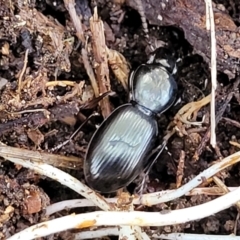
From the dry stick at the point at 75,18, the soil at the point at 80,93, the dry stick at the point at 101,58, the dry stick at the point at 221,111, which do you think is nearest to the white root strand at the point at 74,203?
the soil at the point at 80,93

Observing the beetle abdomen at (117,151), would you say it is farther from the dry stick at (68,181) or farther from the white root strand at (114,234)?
the white root strand at (114,234)

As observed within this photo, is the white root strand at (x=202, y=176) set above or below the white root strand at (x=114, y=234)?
above

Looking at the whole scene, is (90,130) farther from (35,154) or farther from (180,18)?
(180,18)

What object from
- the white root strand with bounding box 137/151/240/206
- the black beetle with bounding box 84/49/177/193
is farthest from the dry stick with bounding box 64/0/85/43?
the white root strand with bounding box 137/151/240/206

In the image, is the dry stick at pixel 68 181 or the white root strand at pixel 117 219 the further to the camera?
the dry stick at pixel 68 181

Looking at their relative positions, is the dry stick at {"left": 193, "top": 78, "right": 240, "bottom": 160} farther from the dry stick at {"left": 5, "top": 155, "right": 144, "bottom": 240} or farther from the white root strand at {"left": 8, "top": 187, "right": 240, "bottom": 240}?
the dry stick at {"left": 5, "top": 155, "right": 144, "bottom": 240}

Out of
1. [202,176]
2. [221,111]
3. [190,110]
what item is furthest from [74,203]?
[221,111]

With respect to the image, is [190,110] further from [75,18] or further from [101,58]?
[75,18]
